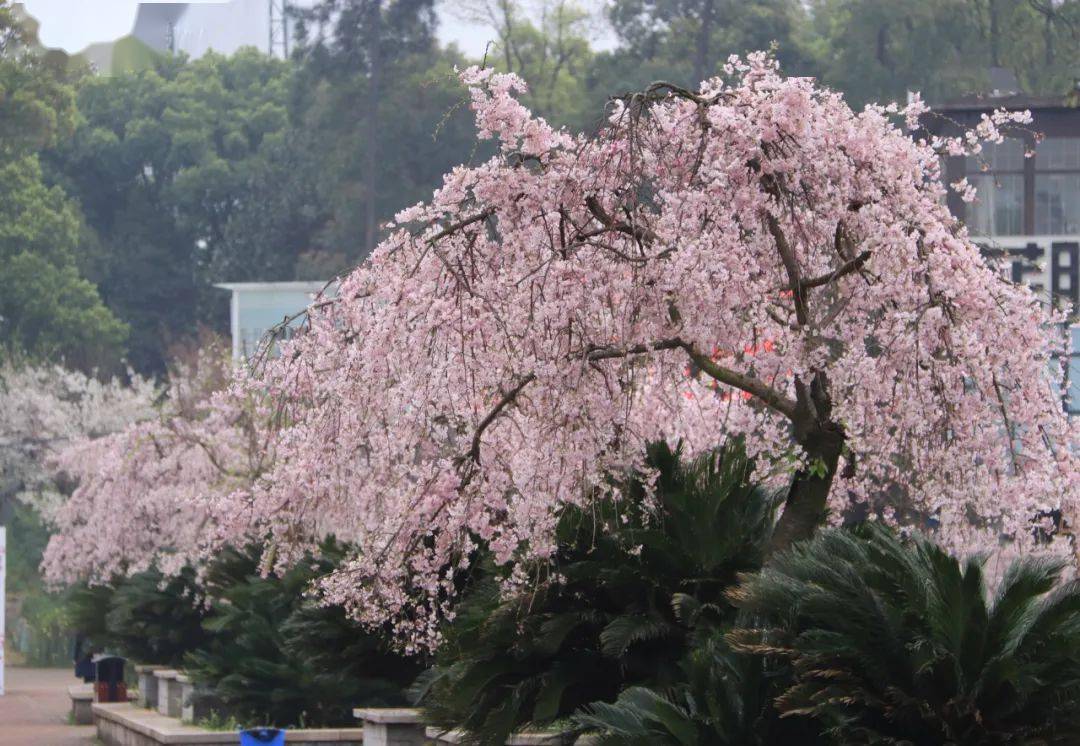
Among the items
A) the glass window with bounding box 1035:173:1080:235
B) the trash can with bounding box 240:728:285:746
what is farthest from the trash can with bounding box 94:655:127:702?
the glass window with bounding box 1035:173:1080:235

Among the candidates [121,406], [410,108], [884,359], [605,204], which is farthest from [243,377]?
[410,108]

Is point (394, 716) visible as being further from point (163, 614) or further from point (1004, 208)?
point (1004, 208)

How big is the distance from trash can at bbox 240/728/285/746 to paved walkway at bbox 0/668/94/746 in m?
8.78

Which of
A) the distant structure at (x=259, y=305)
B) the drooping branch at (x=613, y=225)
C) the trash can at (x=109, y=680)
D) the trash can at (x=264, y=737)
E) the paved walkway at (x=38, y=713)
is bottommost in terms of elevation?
the paved walkway at (x=38, y=713)

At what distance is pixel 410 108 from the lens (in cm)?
6744

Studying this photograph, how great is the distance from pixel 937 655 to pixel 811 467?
109 inches

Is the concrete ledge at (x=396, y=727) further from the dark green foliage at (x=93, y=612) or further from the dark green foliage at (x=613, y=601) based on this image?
the dark green foliage at (x=93, y=612)

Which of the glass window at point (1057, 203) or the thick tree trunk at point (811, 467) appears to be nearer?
the thick tree trunk at point (811, 467)

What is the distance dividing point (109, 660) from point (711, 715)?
21.2 meters

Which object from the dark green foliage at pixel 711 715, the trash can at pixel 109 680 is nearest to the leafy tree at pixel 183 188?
the trash can at pixel 109 680

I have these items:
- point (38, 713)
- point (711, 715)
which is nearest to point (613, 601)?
point (711, 715)

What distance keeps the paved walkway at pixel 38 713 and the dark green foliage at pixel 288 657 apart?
376 cm

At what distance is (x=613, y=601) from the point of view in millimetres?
13469

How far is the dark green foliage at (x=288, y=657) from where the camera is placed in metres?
18.7
